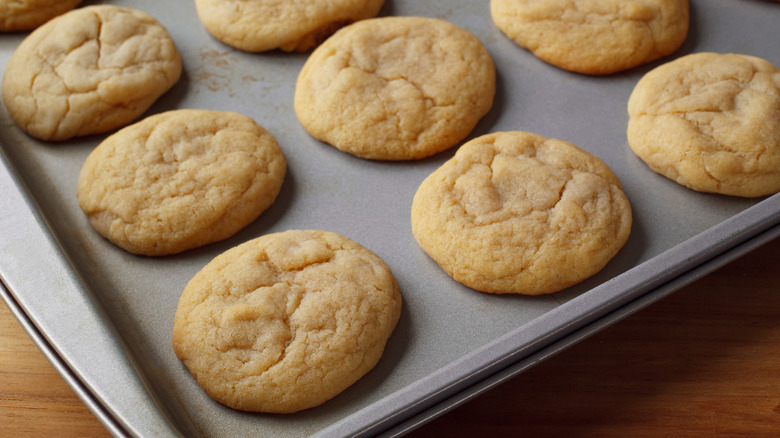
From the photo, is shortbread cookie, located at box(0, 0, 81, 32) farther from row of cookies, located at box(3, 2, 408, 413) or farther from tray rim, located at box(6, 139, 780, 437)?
tray rim, located at box(6, 139, 780, 437)

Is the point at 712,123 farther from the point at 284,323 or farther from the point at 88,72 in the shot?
the point at 88,72

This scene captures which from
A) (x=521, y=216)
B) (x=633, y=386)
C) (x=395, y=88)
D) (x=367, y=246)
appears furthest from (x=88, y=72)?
(x=633, y=386)

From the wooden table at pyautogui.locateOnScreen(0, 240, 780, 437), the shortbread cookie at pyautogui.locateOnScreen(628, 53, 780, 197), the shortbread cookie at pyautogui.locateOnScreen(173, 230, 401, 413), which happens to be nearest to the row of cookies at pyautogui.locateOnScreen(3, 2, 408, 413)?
the shortbread cookie at pyautogui.locateOnScreen(173, 230, 401, 413)

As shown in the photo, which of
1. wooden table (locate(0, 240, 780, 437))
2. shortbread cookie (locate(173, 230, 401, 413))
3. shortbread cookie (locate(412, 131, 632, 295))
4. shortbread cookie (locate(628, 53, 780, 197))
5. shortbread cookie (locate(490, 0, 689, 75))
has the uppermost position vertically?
shortbread cookie (locate(490, 0, 689, 75))

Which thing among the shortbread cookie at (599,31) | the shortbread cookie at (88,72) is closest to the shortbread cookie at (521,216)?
the shortbread cookie at (599,31)

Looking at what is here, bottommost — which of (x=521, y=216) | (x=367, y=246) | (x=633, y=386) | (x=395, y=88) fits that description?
(x=633, y=386)

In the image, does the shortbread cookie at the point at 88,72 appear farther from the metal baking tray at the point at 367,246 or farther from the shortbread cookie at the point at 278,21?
the shortbread cookie at the point at 278,21
